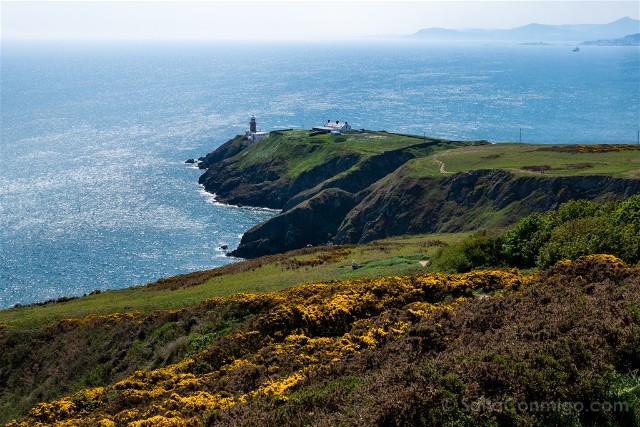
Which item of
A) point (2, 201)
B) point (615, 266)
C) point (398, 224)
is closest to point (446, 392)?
point (615, 266)

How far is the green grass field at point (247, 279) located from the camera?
125 ft

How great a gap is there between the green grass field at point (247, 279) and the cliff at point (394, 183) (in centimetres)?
3327

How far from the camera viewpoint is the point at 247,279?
4544cm

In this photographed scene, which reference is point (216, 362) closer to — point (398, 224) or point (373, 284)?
point (373, 284)

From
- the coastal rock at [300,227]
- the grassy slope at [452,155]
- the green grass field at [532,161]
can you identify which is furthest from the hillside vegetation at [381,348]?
the coastal rock at [300,227]

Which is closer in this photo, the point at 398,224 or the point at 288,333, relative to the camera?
the point at 288,333

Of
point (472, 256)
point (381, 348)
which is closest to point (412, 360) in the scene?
point (381, 348)

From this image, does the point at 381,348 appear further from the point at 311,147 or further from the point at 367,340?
the point at 311,147

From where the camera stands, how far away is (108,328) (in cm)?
3281

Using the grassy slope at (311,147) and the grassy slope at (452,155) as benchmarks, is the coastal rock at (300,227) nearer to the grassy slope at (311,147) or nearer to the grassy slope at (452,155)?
the grassy slope at (452,155)

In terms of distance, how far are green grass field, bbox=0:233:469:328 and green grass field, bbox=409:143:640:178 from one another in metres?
38.6

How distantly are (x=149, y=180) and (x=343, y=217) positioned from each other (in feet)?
188

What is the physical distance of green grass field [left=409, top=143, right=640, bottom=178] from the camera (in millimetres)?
84625

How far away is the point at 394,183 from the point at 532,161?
23989 millimetres
